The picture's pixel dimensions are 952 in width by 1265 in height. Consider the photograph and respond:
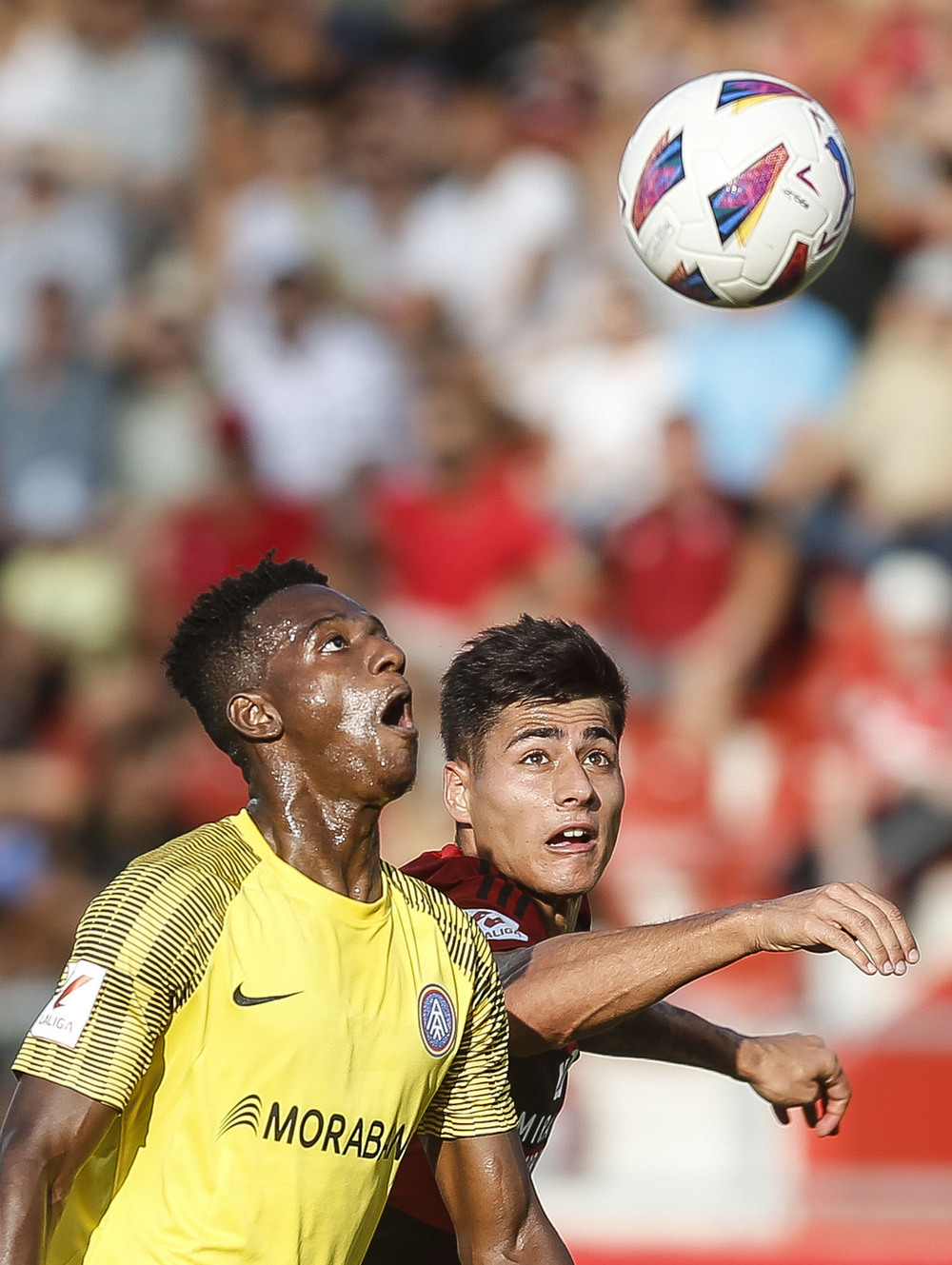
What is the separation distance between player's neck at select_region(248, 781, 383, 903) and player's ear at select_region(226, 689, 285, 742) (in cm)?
9

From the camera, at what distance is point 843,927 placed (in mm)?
3273

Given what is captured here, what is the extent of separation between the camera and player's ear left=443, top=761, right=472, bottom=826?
433cm

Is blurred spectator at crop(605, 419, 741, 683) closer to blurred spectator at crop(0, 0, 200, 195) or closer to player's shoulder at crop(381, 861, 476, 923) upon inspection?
blurred spectator at crop(0, 0, 200, 195)

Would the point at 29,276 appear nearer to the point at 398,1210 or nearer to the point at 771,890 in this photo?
the point at 771,890

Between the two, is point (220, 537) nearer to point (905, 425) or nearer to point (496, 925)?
point (905, 425)

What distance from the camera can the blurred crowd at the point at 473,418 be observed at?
8523 mm

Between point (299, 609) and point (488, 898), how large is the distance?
2.99ft

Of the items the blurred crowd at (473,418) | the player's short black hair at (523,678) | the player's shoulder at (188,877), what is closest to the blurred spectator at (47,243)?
the blurred crowd at (473,418)

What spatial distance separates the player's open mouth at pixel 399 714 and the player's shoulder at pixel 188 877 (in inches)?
13.1

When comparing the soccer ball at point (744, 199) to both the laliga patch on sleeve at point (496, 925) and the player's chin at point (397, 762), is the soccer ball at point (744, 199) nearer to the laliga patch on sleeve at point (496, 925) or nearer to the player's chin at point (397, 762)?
the laliga patch on sleeve at point (496, 925)

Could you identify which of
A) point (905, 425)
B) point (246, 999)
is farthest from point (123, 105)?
point (246, 999)

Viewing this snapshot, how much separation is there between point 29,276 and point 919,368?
4924 millimetres

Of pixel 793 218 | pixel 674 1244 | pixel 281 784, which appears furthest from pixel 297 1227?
pixel 674 1244

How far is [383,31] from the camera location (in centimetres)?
1255
